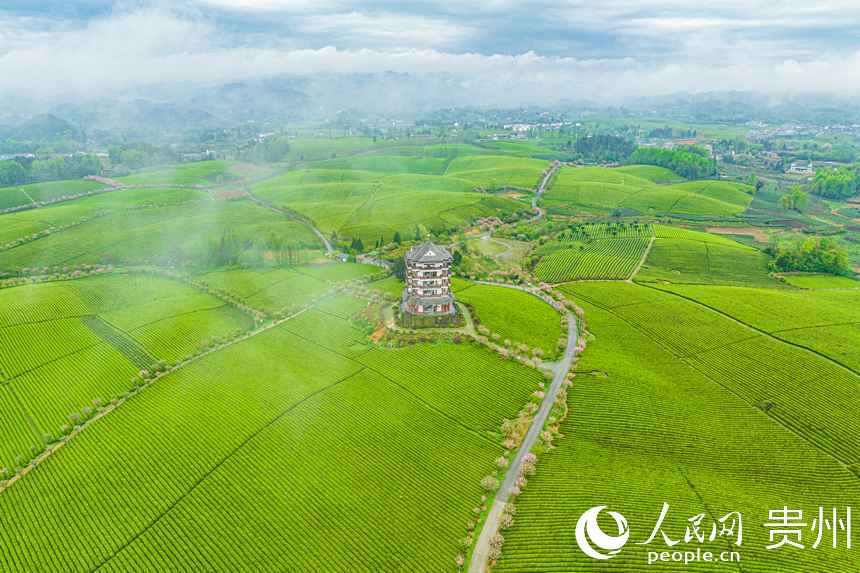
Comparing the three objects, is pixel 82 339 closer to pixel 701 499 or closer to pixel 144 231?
pixel 144 231

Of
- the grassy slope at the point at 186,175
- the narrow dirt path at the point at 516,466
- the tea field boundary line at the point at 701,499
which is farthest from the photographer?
the grassy slope at the point at 186,175

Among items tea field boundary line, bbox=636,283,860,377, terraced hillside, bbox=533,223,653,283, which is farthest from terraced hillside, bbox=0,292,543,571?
terraced hillside, bbox=533,223,653,283

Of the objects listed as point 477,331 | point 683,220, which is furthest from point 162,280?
point 683,220

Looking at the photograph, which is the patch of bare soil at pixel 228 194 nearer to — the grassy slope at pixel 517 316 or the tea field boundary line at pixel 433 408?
the grassy slope at pixel 517 316

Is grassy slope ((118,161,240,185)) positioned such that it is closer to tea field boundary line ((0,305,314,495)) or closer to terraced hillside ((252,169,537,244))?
terraced hillside ((252,169,537,244))

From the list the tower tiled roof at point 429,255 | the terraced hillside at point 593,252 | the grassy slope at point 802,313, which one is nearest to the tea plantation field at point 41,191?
the tower tiled roof at point 429,255
